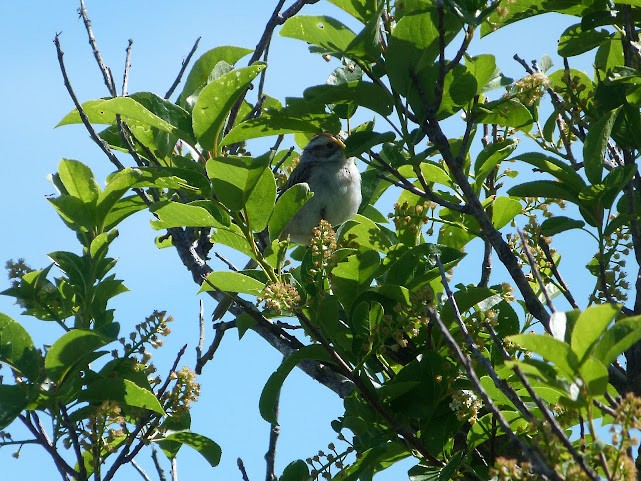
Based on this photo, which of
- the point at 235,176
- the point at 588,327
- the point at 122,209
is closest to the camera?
the point at 588,327

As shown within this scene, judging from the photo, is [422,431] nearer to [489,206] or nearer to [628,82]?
[489,206]

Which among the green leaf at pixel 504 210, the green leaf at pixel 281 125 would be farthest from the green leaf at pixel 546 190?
the green leaf at pixel 281 125

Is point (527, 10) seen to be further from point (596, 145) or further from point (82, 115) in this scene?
point (82, 115)

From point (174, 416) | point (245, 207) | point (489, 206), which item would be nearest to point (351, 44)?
point (245, 207)

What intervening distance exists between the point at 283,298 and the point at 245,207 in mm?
454

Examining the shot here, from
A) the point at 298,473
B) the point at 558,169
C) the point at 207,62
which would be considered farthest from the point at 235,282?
the point at 558,169

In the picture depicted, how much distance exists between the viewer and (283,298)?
8.23ft

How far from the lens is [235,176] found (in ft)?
8.86

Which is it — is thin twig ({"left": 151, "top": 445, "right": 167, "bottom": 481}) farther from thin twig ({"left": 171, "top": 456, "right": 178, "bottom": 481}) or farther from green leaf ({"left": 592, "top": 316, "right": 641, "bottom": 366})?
green leaf ({"left": 592, "top": 316, "right": 641, "bottom": 366})

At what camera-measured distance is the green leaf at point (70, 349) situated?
2.66 m

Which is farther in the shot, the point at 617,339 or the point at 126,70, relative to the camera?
the point at 126,70

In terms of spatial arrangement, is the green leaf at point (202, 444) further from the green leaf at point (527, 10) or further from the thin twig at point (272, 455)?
the green leaf at point (527, 10)

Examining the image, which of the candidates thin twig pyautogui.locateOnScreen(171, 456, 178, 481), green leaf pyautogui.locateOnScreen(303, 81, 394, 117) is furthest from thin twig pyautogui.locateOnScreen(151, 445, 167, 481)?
green leaf pyautogui.locateOnScreen(303, 81, 394, 117)

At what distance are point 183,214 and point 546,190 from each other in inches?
48.4
